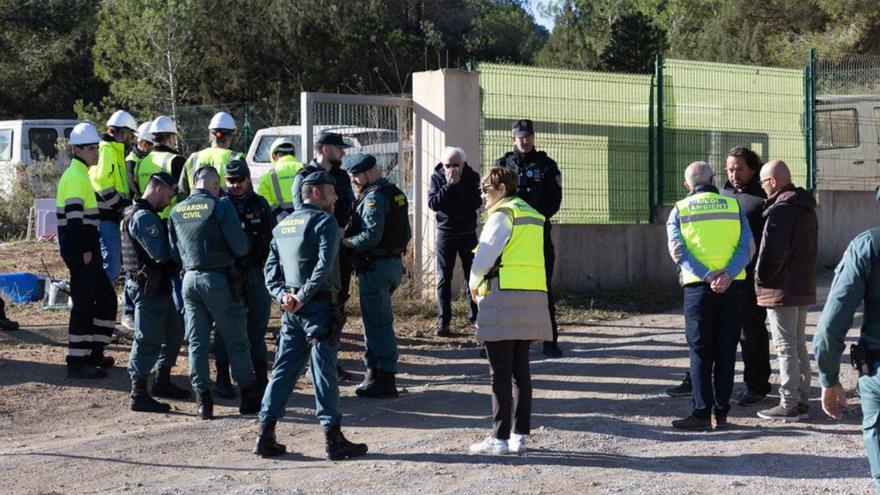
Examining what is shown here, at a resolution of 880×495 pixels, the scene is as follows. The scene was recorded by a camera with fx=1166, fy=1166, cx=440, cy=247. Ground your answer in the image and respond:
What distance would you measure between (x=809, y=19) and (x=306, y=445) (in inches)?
1296

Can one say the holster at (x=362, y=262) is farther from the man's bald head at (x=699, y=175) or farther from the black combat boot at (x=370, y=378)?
the man's bald head at (x=699, y=175)

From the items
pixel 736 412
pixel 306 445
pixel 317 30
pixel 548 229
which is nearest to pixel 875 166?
pixel 548 229

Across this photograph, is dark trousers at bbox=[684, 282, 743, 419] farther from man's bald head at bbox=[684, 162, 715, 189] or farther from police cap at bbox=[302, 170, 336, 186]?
police cap at bbox=[302, 170, 336, 186]

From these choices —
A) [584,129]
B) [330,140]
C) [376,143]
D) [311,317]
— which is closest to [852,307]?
[311,317]

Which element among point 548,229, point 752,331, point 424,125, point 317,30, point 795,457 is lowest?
point 795,457

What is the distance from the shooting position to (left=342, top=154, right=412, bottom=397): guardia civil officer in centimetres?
936

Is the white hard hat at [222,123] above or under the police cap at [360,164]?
above

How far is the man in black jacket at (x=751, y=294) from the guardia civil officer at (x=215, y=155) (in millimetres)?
4263

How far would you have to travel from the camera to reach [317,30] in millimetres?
32281

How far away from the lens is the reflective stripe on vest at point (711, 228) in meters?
8.11

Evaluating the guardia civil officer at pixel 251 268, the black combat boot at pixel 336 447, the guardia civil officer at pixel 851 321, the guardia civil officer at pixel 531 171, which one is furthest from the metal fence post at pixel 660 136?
the guardia civil officer at pixel 851 321

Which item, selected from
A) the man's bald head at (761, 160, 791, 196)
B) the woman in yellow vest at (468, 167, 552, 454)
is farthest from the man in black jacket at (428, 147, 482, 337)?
the woman in yellow vest at (468, 167, 552, 454)

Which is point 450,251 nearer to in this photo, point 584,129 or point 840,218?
point 584,129

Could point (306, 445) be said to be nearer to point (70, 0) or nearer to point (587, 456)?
point (587, 456)
